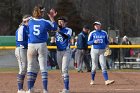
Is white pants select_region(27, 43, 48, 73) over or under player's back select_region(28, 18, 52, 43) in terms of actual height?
under

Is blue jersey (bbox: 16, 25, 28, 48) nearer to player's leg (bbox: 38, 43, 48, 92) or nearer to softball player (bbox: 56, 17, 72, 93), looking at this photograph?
softball player (bbox: 56, 17, 72, 93)

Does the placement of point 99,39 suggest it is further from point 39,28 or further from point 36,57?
point 39,28

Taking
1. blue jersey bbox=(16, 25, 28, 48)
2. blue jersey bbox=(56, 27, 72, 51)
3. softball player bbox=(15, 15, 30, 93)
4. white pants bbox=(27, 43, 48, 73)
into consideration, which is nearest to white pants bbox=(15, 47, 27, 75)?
softball player bbox=(15, 15, 30, 93)

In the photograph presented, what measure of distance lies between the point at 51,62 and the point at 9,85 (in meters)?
8.74

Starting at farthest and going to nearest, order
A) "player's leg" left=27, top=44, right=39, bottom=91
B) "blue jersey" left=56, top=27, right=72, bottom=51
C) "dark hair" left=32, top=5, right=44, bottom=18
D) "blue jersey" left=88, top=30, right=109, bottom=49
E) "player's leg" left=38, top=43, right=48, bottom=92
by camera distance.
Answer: "blue jersey" left=88, top=30, right=109, bottom=49, "blue jersey" left=56, top=27, right=72, bottom=51, "player's leg" left=27, top=44, right=39, bottom=91, "player's leg" left=38, top=43, right=48, bottom=92, "dark hair" left=32, top=5, right=44, bottom=18

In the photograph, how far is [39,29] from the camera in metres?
12.1

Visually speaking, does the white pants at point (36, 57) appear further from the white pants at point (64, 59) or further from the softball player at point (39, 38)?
the white pants at point (64, 59)

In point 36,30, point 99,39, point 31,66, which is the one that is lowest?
point 31,66

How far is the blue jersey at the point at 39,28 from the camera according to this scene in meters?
12.1

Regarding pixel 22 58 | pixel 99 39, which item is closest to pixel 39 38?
pixel 22 58

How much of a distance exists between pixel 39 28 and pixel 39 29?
0.03 metres

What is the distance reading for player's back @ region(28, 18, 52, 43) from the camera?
39.5 ft

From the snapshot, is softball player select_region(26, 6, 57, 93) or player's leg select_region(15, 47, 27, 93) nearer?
softball player select_region(26, 6, 57, 93)

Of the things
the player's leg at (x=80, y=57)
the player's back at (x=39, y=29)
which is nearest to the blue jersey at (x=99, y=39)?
the player's back at (x=39, y=29)
